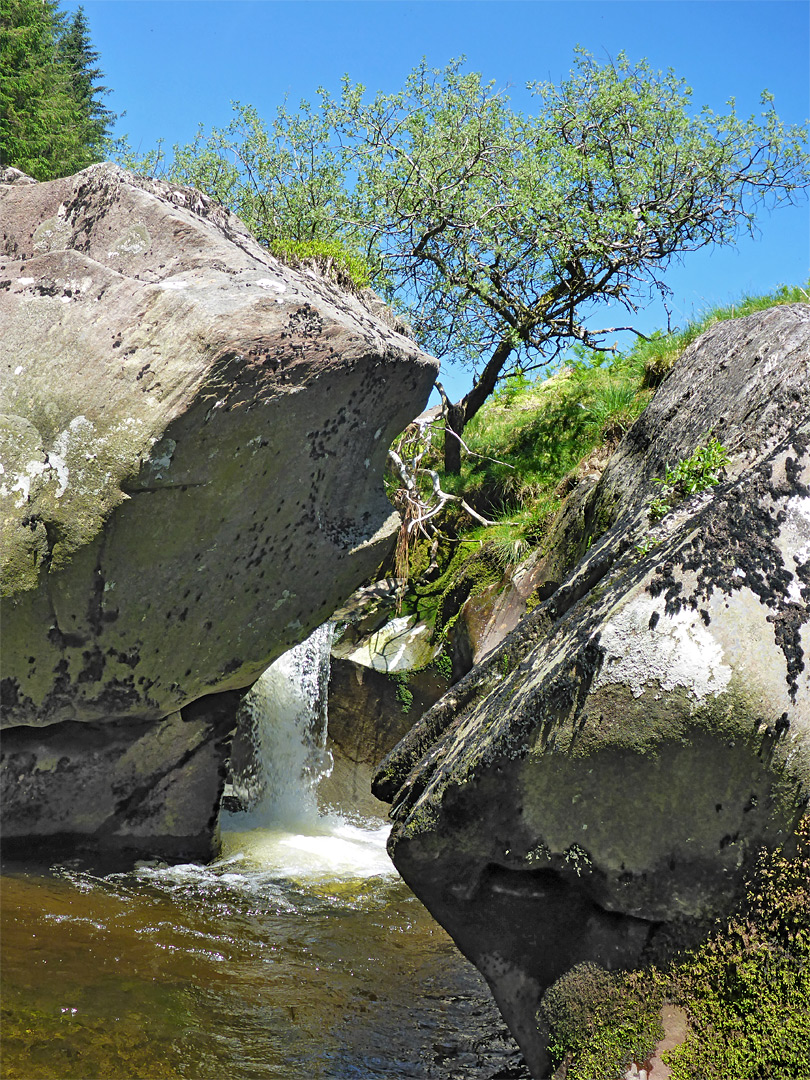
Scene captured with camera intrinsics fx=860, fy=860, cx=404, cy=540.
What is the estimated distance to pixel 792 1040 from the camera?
2.72 meters

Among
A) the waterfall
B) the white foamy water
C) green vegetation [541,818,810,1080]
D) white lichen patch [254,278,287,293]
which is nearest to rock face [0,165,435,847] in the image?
white lichen patch [254,278,287,293]

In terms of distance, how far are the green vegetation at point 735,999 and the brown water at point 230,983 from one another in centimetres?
98

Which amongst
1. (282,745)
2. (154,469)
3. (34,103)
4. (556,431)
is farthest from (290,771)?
(34,103)

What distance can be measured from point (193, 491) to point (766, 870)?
3.71 meters

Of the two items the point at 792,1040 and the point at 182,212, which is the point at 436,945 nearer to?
the point at 792,1040

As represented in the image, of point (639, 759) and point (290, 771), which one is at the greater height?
point (639, 759)

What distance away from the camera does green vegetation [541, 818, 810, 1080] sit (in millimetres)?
2746

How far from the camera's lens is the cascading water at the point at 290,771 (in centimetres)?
794

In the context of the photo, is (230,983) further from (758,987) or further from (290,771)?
(290,771)

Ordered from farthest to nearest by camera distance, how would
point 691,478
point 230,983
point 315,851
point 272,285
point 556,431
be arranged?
point 556,431, point 315,851, point 272,285, point 230,983, point 691,478

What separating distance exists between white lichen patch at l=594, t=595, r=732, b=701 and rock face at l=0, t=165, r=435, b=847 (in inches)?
114

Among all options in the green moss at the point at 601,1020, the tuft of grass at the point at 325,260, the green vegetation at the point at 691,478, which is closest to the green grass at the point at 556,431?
the tuft of grass at the point at 325,260

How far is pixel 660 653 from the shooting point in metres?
2.88

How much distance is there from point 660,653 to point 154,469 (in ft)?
10.6
